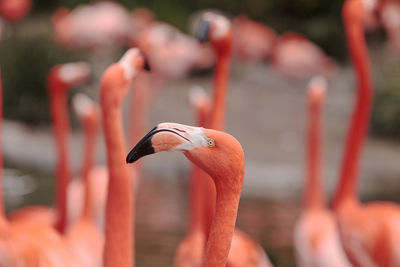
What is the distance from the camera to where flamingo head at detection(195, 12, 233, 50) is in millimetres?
2555

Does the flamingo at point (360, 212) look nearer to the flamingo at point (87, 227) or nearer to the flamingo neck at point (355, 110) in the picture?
the flamingo neck at point (355, 110)

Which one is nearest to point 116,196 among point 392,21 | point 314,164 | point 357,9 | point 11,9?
point 357,9

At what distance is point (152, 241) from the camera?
13.9 ft

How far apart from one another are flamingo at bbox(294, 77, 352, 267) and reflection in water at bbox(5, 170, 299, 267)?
59 cm

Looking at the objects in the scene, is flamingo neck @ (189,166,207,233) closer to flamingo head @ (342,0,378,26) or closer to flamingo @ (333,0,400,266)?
flamingo @ (333,0,400,266)

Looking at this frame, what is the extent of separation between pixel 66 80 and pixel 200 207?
2.82ft

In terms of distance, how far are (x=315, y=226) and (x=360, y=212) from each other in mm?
480

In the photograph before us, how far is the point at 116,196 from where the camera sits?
6.24ft

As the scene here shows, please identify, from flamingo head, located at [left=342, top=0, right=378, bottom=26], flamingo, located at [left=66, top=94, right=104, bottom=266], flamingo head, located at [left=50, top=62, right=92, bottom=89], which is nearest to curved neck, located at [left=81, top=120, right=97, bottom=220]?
flamingo, located at [left=66, top=94, right=104, bottom=266]

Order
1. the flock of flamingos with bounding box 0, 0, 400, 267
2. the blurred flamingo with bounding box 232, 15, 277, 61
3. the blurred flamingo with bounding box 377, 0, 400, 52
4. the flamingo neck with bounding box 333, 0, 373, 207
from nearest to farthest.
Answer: the flock of flamingos with bounding box 0, 0, 400, 267 < the flamingo neck with bounding box 333, 0, 373, 207 < the blurred flamingo with bounding box 377, 0, 400, 52 < the blurred flamingo with bounding box 232, 15, 277, 61

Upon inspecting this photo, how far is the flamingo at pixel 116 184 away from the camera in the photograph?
1863mm

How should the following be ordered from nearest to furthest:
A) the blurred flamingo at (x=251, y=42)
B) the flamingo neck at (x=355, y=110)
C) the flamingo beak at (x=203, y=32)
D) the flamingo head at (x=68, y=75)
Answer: the flamingo beak at (x=203, y=32)
the flamingo neck at (x=355, y=110)
the flamingo head at (x=68, y=75)
the blurred flamingo at (x=251, y=42)

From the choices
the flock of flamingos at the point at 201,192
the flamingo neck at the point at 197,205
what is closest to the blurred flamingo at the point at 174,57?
the flock of flamingos at the point at 201,192

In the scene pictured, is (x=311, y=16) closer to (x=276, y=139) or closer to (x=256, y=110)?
(x=256, y=110)
